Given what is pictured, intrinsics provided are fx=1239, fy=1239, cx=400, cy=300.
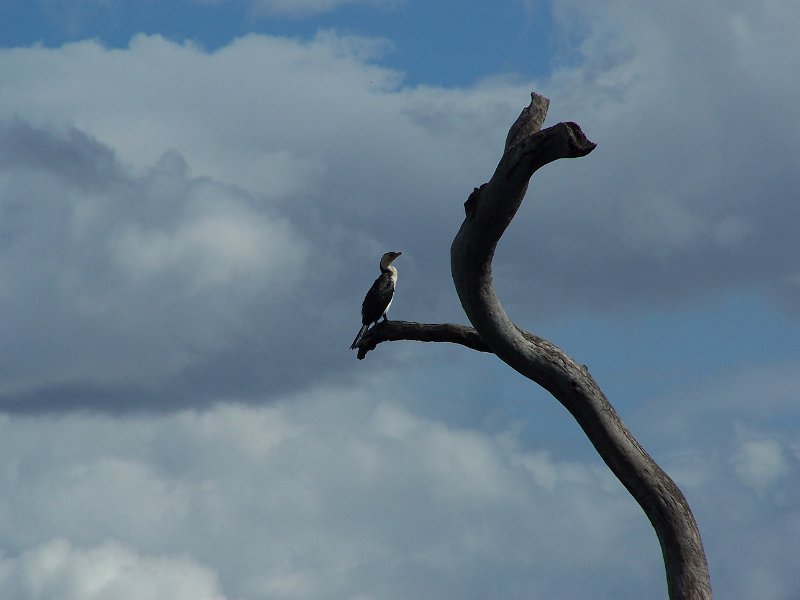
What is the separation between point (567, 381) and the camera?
40.2ft

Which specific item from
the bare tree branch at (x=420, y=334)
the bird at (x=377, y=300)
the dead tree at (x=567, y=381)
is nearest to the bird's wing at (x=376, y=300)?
the bird at (x=377, y=300)

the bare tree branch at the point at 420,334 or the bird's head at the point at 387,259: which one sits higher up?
the bird's head at the point at 387,259

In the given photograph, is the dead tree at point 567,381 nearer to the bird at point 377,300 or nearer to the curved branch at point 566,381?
the curved branch at point 566,381

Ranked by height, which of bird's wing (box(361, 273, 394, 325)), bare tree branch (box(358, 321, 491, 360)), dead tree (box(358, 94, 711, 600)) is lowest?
dead tree (box(358, 94, 711, 600))

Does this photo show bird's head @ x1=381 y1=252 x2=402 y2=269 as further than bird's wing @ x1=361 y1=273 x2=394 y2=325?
Yes

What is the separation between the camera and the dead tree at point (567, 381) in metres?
11.4

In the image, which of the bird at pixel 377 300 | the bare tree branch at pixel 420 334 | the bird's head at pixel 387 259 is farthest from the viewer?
the bird's head at pixel 387 259

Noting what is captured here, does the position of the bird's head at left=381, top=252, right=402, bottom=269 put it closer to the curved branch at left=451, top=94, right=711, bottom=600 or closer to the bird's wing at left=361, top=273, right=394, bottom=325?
the bird's wing at left=361, top=273, right=394, bottom=325

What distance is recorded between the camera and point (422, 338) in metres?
13.5

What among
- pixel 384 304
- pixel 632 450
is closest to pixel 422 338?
pixel 632 450

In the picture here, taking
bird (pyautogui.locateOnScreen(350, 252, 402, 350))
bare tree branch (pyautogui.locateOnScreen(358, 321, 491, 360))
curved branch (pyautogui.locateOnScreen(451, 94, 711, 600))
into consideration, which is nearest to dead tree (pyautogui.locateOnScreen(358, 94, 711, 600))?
curved branch (pyautogui.locateOnScreen(451, 94, 711, 600))

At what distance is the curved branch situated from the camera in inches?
449

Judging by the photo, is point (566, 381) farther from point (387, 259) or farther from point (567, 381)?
point (387, 259)

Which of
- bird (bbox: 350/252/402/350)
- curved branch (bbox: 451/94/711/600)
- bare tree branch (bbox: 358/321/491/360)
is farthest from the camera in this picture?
bird (bbox: 350/252/402/350)
